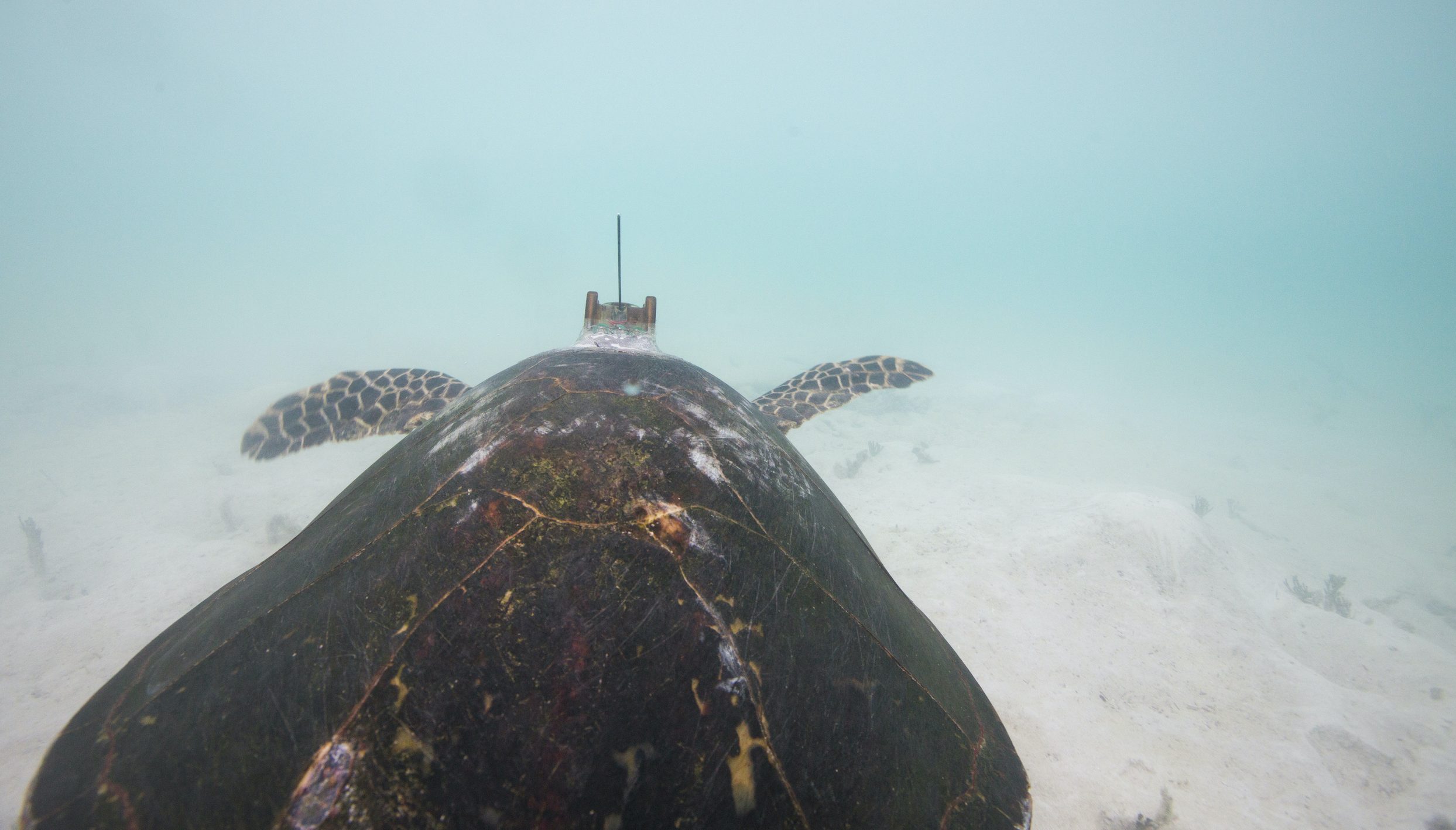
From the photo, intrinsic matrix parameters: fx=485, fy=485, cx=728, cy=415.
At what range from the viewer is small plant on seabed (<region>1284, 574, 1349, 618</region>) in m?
9.21

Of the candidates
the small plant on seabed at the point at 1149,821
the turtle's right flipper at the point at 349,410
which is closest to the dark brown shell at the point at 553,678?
the small plant on seabed at the point at 1149,821

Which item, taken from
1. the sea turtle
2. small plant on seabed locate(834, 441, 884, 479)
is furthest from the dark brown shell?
small plant on seabed locate(834, 441, 884, 479)

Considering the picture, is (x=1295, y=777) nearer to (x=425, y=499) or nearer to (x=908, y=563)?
(x=908, y=563)

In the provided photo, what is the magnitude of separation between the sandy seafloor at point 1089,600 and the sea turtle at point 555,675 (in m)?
3.90

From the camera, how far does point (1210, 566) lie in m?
7.39

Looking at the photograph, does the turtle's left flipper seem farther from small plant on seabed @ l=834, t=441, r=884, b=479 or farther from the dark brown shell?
small plant on seabed @ l=834, t=441, r=884, b=479

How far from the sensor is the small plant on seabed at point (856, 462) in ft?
43.3

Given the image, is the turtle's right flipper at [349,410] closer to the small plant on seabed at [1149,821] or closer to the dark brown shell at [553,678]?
the dark brown shell at [553,678]

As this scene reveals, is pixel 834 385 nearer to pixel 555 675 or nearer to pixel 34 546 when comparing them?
pixel 555 675

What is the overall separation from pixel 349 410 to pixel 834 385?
18.9 feet

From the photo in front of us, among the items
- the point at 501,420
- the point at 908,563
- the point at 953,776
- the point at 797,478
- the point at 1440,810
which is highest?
the point at 501,420

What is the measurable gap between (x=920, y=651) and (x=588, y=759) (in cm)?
145

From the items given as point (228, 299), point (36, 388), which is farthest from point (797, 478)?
point (228, 299)

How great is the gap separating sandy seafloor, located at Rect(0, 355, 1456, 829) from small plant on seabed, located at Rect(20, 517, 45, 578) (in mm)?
151
